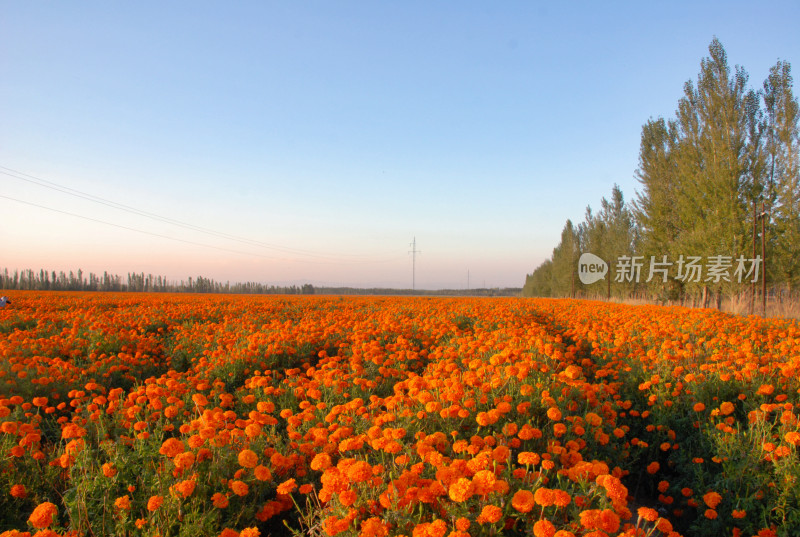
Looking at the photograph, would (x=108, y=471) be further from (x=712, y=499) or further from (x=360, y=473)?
(x=712, y=499)

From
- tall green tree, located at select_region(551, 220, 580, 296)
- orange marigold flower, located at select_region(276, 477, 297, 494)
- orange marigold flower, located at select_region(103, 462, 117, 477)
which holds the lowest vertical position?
orange marigold flower, located at select_region(276, 477, 297, 494)

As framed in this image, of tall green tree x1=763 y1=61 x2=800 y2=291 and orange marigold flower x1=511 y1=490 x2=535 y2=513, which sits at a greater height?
tall green tree x1=763 y1=61 x2=800 y2=291

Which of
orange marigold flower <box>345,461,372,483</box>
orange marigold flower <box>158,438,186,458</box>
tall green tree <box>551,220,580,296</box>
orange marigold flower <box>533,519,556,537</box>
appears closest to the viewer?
orange marigold flower <box>533,519,556,537</box>

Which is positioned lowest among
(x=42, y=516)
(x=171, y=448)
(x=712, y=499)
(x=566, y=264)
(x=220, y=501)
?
(x=712, y=499)

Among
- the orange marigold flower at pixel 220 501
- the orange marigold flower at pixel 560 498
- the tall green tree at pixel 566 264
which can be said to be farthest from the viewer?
the tall green tree at pixel 566 264

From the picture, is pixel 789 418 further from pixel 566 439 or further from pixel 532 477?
pixel 532 477

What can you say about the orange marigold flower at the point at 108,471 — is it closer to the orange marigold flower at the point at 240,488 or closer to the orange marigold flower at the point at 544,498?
the orange marigold flower at the point at 240,488

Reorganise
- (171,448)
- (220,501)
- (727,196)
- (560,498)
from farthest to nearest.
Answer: (727,196) → (171,448) → (220,501) → (560,498)

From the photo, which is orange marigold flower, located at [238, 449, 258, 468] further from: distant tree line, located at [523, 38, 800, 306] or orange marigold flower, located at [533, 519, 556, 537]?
distant tree line, located at [523, 38, 800, 306]

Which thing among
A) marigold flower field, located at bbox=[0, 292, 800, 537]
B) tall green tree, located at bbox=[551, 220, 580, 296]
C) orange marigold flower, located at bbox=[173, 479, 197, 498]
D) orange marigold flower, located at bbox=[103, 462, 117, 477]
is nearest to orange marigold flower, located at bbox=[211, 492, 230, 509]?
marigold flower field, located at bbox=[0, 292, 800, 537]

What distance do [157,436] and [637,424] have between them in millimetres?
4118

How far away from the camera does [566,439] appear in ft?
9.62

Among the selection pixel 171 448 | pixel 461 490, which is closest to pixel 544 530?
pixel 461 490

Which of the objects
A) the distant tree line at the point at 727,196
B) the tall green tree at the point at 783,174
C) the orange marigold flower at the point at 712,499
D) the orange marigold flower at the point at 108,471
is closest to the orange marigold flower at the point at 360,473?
the orange marigold flower at the point at 108,471
